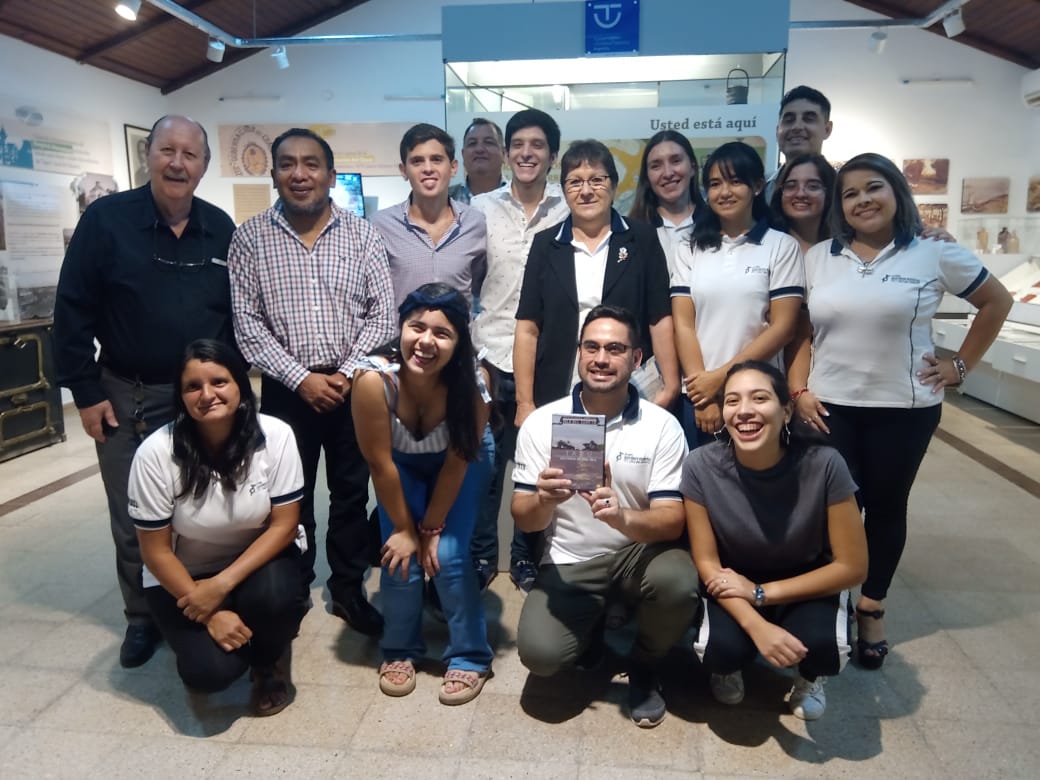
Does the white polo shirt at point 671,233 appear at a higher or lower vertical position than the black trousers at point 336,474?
higher

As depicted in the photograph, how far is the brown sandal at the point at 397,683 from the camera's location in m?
2.37

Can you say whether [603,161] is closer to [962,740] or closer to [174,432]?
[174,432]

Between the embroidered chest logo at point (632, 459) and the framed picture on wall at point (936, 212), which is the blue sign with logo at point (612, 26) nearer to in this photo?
the embroidered chest logo at point (632, 459)

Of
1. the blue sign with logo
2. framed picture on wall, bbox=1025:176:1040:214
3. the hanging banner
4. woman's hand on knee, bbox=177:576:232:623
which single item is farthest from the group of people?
framed picture on wall, bbox=1025:176:1040:214

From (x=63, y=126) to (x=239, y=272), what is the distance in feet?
19.6

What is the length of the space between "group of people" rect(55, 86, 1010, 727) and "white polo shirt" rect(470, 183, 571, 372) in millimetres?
21

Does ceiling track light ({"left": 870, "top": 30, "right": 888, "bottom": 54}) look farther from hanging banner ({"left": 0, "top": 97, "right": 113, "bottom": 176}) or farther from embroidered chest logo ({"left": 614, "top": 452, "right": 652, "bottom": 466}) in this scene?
hanging banner ({"left": 0, "top": 97, "right": 113, "bottom": 176})

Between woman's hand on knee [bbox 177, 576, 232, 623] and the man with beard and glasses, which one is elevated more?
the man with beard and glasses

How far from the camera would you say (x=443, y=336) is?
224cm

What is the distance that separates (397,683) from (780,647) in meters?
1.15

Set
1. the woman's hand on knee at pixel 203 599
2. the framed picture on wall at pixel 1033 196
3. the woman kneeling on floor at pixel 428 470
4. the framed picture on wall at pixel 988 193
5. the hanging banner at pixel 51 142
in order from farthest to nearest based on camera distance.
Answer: the framed picture on wall at pixel 988 193 < the framed picture on wall at pixel 1033 196 < the hanging banner at pixel 51 142 < the woman kneeling on floor at pixel 428 470 < the woman's hand on knee at pixel 203 599

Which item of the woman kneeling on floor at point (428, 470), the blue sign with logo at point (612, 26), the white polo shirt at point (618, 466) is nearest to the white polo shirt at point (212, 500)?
the woman kneeling on floor at point (428, 470)

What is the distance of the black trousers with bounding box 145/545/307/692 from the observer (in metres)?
2.17

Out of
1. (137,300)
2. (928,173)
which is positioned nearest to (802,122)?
(137,300)
